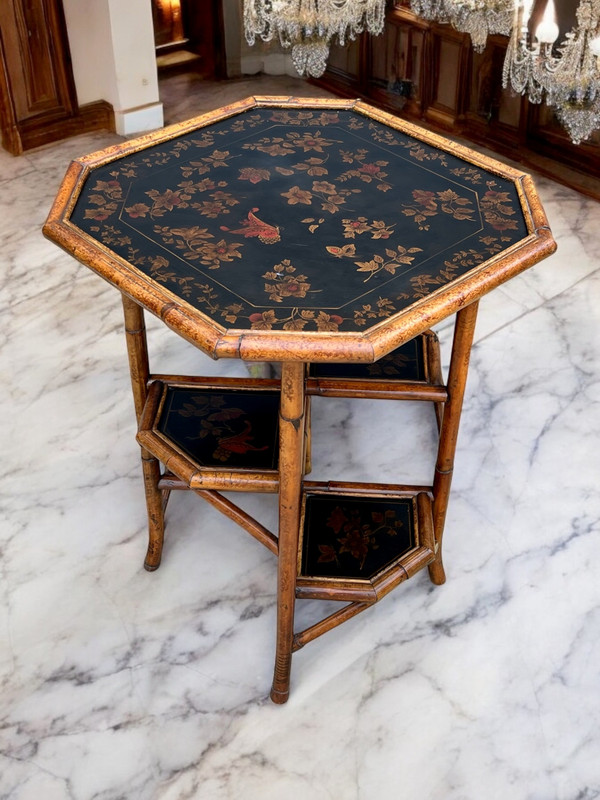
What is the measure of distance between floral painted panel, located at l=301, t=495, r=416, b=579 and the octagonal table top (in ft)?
2.47

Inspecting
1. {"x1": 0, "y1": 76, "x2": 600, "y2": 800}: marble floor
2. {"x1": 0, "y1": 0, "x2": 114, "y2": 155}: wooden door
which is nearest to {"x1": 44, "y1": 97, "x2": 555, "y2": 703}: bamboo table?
{"x1": 0, "y1": 76, "x2": 600, "y2": 800}: marble floor

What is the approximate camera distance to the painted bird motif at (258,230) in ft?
7.05

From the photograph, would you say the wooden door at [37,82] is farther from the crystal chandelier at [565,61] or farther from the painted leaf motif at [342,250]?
the painted leaf motif at [342,250]

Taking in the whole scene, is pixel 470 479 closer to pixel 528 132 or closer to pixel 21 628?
pixel 21 628

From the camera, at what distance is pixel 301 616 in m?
2.57

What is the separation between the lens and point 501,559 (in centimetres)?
272

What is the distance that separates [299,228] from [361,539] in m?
0.84

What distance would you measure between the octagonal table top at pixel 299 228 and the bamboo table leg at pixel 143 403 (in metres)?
0.30

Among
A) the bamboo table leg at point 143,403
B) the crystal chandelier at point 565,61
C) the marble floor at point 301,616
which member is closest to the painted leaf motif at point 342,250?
the bamboo table leg at point 143,403

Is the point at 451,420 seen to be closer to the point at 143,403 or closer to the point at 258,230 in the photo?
the point at 258,230

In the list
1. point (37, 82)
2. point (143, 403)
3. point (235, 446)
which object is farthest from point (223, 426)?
point (37, 82)

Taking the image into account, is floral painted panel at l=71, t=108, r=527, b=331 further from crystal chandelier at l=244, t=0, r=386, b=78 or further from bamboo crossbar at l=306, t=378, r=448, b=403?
crystal chandelier at l=244, t=0, r=386, b=78

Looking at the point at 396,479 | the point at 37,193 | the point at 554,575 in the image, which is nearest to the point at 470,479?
the point at 396,479

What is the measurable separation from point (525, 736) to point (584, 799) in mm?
195
